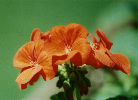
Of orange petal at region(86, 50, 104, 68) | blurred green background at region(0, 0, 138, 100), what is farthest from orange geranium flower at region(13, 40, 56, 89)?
blurred green background at region(0, 0, 138, 100)

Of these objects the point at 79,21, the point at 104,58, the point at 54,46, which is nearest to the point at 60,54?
the point at 54,46

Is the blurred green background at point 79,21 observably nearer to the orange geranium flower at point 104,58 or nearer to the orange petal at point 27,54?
the orange geranium flower at point 104,58

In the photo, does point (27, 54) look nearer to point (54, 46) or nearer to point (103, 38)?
point (54, 46)

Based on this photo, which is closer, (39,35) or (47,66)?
(47,66)

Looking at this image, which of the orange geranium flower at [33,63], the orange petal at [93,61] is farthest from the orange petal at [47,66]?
the orange petal at [93,61]

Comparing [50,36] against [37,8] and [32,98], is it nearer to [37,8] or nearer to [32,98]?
[32,98]

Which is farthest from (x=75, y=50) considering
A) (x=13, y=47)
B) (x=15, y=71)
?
(x=13, y=47)

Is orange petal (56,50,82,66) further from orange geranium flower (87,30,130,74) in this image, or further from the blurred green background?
the blurred green background
